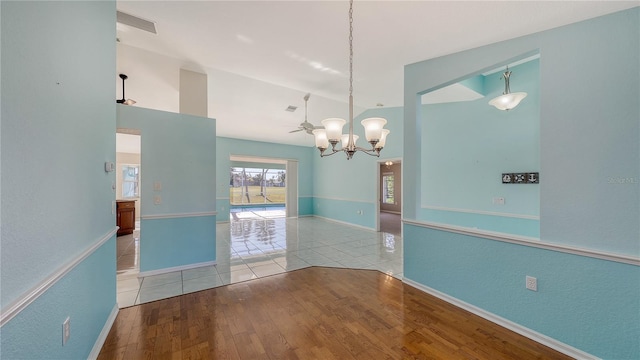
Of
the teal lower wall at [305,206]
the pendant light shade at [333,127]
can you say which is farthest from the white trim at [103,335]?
the teal lower wall at [305,206]

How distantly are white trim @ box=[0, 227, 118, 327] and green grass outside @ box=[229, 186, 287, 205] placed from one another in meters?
11.1

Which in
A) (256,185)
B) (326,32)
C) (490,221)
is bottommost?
(490,221)

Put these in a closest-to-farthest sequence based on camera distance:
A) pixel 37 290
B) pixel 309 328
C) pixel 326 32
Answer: pixel 37 290 < pixel 309 328 < pixel 326 32

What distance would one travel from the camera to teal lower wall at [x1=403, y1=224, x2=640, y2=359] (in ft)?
5.32

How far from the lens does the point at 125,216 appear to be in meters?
5.64

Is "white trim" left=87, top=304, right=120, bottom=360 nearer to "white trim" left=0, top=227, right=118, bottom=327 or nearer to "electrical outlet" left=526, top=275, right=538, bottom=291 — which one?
"white trim" left=0, top=227, right=118, bottom=327

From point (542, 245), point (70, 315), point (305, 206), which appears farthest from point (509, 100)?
point (305, 206)

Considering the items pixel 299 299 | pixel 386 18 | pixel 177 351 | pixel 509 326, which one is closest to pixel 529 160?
pixel 509 326

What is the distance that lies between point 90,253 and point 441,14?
355 cm

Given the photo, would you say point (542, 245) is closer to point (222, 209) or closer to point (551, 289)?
point (551, 289)

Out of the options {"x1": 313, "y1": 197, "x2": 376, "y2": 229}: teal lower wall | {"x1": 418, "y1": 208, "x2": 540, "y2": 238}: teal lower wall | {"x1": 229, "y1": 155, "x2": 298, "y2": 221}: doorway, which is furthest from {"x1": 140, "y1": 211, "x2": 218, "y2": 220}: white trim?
{"x1": 229, "y1": 155, "x2": 298, "y2": 221}: doorway

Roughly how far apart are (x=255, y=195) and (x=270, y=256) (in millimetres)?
9734

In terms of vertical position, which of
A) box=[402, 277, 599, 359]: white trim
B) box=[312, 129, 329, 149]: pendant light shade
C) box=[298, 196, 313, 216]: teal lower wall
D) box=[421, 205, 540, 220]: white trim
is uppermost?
box=[312, 129, 329, 149]: pendant light shade

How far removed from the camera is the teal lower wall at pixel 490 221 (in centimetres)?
349
